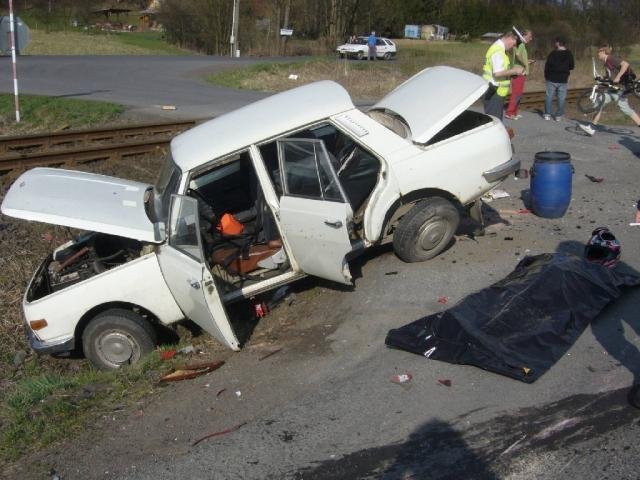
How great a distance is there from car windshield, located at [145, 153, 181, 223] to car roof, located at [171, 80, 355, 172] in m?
0.13

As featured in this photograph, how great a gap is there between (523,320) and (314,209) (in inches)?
78.6

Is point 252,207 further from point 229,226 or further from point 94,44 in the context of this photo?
point 94,44

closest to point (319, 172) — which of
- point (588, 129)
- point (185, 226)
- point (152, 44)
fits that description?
point (185, 226)

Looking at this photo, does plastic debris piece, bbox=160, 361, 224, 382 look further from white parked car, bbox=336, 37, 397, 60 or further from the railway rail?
white parked car, bbox=336, 37, 397, 60

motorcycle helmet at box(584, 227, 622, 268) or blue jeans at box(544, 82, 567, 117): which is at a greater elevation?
blue jeans at box(544, 82, 567, 117)

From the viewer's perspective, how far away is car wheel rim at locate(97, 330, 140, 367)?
21.4ft

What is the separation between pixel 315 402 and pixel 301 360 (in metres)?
0.77

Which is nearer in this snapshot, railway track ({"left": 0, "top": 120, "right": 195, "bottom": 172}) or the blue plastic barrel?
the blue plastic barrel

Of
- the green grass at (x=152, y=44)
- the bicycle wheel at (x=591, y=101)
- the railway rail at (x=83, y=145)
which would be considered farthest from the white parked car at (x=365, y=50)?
the railway rail at (x=83, y=145)

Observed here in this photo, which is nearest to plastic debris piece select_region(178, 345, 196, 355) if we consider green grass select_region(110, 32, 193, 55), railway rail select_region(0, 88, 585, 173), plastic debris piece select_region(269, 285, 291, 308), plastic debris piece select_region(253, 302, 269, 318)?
plastic debris piece select_region(253, 302, 269, 318)

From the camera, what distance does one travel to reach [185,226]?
6180 mm

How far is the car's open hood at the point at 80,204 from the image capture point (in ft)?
20.3

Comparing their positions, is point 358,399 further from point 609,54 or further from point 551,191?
point 609,54

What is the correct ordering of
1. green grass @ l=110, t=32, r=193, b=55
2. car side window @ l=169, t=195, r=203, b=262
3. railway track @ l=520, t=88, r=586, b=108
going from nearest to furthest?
car side window @ l=169, t=195, r=203, b=262, railway track @ l=520, t=88, r=586, b=108, green grass @ l=110, t=32, r=193, b=55
